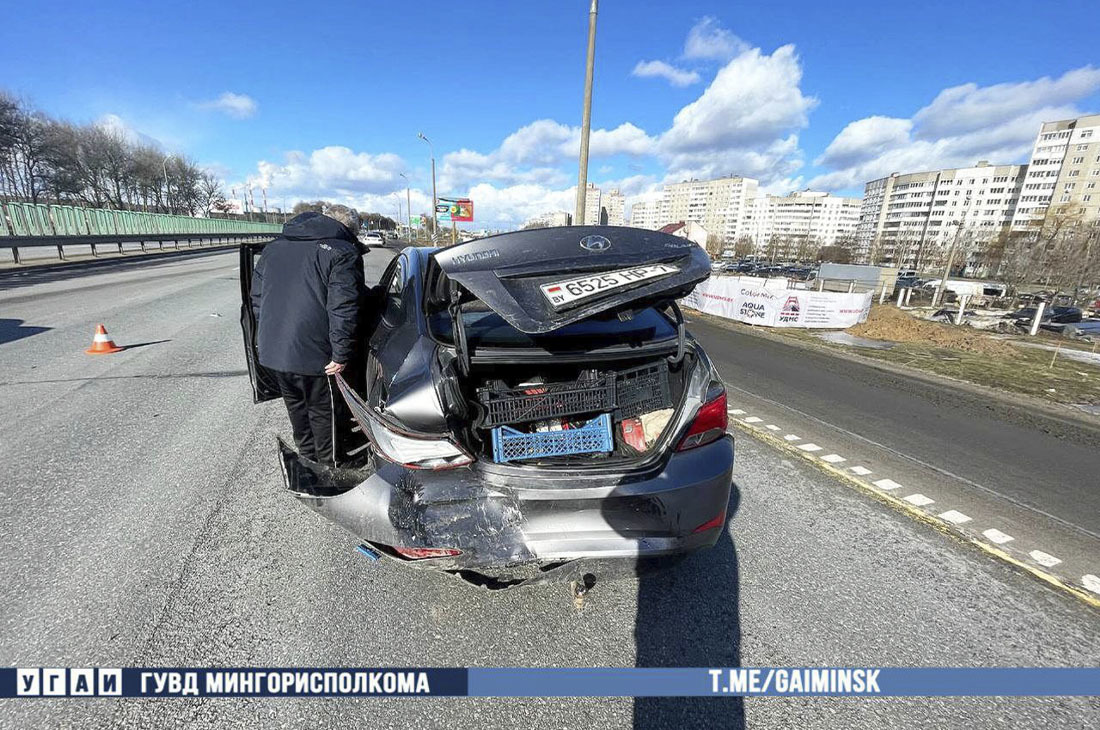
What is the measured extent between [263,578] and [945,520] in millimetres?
4204

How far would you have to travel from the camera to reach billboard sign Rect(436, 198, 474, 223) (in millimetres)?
55656

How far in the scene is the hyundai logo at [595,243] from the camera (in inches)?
77.7

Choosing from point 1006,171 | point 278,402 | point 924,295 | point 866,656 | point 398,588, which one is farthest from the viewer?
point 1006,171

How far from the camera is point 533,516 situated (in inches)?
69.9

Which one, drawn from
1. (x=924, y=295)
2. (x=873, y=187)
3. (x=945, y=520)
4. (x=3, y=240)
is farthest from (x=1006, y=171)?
(x=3, y=240)

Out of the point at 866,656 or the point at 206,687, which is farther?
the point at 866,656

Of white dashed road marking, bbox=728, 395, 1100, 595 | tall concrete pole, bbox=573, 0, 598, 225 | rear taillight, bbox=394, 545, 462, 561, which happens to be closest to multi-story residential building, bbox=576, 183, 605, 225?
tall concrete pole, bbox=573, 0, 598, 225

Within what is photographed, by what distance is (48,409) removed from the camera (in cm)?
398

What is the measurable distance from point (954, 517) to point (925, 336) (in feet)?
38.1

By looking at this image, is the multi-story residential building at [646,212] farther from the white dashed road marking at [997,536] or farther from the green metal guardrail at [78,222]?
the white dashed road marking at [997,536]

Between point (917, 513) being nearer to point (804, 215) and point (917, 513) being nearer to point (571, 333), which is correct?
point (571, 333)

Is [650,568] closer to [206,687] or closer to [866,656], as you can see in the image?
[866,656]

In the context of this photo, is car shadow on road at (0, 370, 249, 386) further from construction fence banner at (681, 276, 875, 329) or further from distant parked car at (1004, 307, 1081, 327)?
distant parked car at (1004, 307, 1081, 327)

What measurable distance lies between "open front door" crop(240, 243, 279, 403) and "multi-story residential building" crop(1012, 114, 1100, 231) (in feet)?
303
